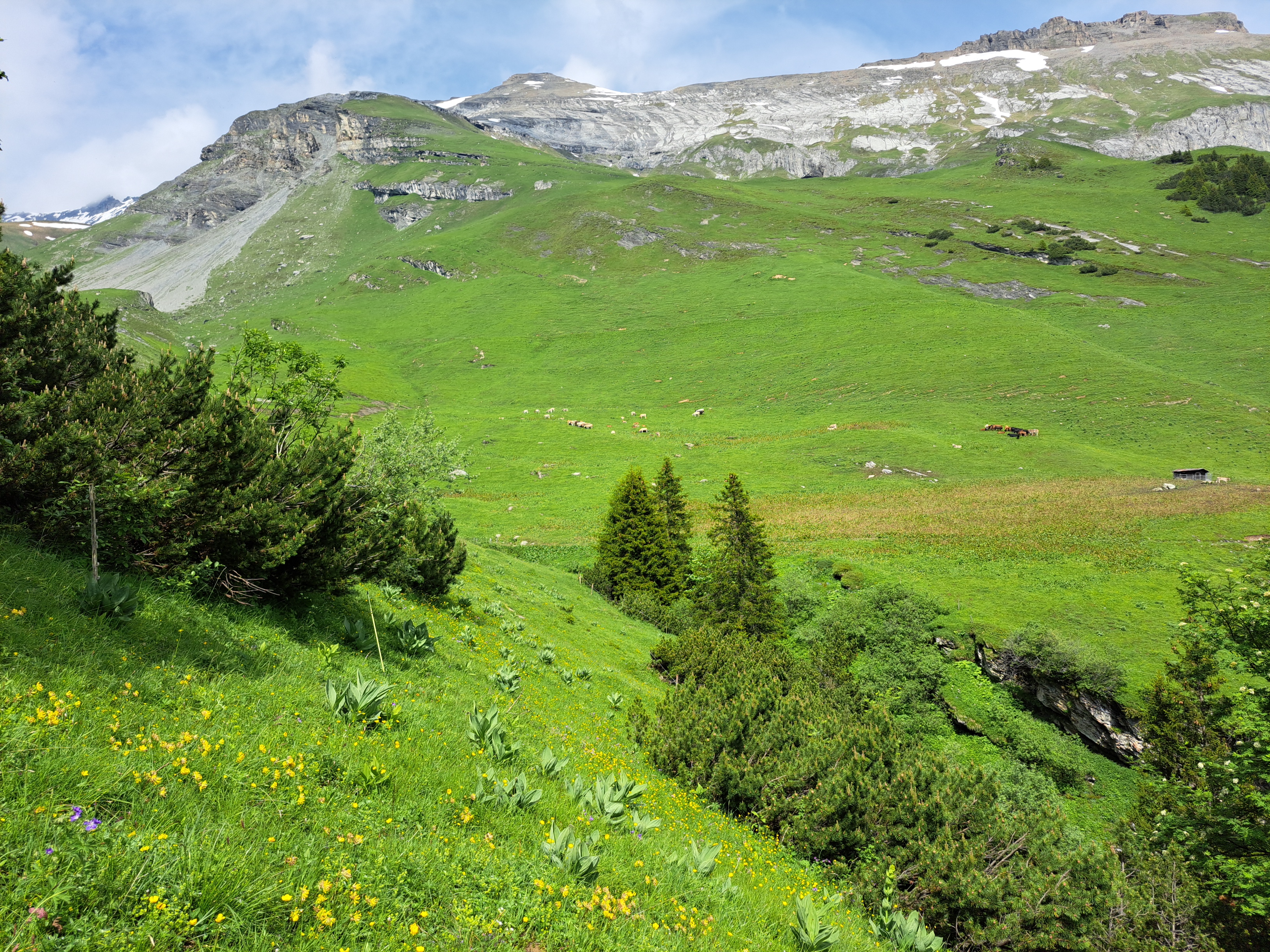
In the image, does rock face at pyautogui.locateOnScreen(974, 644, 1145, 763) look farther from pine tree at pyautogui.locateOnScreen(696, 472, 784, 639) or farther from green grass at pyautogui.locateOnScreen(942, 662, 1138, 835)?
pine tree at pyautogui.locateOnScreen(696, 472, 784, 639)

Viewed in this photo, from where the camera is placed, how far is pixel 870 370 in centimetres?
10225

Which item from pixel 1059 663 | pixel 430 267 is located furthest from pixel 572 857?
pixel 430 267

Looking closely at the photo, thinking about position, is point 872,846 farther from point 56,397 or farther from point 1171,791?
point 56,397

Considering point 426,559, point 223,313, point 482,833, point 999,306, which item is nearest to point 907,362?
point 999,306

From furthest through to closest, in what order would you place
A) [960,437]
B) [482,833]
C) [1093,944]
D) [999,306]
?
[999,306]
[960,437]
[1093,944]
[482,833]

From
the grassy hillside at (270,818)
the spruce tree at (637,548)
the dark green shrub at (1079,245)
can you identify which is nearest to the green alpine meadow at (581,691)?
the grassy hillside at (270,818)

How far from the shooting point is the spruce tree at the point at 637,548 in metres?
41.6

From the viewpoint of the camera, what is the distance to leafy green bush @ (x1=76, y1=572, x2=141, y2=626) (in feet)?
24.0

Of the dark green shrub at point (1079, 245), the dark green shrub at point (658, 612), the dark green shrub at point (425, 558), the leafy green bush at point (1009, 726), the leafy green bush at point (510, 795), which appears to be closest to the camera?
the leafy green bush at point (510, 795)

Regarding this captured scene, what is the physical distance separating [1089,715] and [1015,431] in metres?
63.6

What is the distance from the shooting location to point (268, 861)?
177 inches

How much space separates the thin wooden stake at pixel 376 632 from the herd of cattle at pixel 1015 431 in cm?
8338

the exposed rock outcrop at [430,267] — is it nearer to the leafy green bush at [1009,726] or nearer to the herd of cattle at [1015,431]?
the herd of cattle at [1015,431]

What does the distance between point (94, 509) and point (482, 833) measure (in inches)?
268
